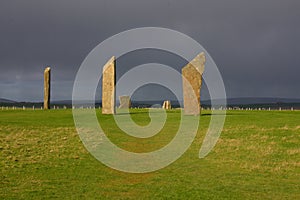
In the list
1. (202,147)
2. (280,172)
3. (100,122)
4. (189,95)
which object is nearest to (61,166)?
(202,147)

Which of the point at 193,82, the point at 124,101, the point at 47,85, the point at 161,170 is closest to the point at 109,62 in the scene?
the point at 193,82

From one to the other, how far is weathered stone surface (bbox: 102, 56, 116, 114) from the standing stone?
7120 millimetres

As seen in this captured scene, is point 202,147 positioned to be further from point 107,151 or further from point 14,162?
point 14,162

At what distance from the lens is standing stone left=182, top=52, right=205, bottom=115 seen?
3409 cm

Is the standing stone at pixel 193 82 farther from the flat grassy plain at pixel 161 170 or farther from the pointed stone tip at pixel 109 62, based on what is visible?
the flat grassy plain at pixel 161 170

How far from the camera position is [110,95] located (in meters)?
37.8

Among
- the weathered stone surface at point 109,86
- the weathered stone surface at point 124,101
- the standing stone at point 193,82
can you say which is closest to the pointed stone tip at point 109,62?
the weathered stone surface at point 109,86

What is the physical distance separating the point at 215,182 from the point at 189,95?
2002cm

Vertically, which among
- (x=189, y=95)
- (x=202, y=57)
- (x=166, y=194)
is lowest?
(x=166, y=194)

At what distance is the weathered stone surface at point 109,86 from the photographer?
37.4 meters

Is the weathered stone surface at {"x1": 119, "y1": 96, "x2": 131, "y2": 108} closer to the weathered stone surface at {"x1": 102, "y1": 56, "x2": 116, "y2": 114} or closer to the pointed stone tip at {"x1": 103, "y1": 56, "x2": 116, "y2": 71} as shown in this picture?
the weathered stone surface at {"x1": 102, "y1": 56, "x2": 116, "y2": 114}

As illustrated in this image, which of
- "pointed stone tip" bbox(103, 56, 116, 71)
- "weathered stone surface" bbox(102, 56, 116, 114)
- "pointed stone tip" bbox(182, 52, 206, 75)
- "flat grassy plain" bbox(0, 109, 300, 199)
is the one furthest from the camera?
"pointed stone tip" bbox(103, 56, 116, 71)

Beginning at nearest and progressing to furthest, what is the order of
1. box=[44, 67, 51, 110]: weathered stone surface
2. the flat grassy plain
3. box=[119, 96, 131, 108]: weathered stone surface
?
the flat grassy plain → box=[44, 67, 51, 110]: weathered stone surface → box=[119, 96, 131, 108]: weathered stone surface

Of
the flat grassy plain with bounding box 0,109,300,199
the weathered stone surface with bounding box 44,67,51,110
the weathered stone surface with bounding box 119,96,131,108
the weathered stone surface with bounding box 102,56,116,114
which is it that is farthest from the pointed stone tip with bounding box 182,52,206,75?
the weathered stone surface with bounding box 44,67,51,110
